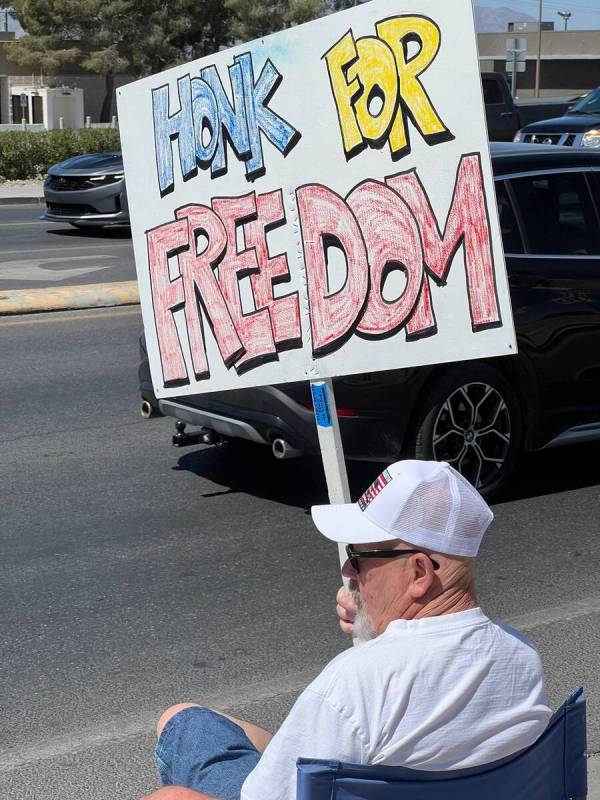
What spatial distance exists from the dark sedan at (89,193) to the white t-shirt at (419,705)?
54.4 ft

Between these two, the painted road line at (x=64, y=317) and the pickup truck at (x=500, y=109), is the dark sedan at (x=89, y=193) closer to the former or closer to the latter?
the painted road line at (x=64, y=317)

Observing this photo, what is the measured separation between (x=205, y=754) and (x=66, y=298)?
992 centimetres

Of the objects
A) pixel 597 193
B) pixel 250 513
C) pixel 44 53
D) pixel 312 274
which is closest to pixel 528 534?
pixel 250 513

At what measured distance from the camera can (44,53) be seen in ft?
182

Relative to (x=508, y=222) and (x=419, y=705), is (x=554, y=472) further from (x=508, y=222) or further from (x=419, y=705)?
(x=419, y=705)

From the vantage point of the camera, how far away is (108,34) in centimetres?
5469

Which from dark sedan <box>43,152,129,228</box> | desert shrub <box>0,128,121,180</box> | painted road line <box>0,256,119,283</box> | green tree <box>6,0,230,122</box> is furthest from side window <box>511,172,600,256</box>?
green tree <box>6,0,230,122</box>

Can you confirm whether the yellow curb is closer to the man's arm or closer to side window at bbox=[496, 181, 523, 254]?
side window at bbox=[496, 181, 523, 254]

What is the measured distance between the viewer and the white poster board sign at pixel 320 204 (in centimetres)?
337

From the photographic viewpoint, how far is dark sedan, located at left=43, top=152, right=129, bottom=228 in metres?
18.8

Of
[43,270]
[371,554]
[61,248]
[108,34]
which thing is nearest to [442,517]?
[371,554]

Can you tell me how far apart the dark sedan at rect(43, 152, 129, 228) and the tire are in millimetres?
12715

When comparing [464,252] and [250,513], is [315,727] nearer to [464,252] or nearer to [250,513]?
[464,252]

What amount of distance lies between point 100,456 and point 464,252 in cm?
439
